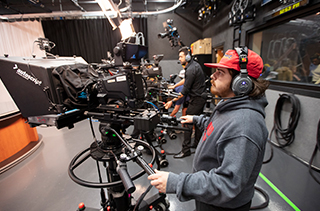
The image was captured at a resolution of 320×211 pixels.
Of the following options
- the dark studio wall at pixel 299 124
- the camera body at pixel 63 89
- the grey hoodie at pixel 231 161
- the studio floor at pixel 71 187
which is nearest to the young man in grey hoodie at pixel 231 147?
the grey hoodie at pixel 231 161

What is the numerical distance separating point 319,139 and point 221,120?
1607 mm

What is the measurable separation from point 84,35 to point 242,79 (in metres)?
7.81

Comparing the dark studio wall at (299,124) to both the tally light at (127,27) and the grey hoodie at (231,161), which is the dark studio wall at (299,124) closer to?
the grey hoodie at (231,161)

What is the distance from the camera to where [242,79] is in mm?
750

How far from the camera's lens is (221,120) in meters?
0.80

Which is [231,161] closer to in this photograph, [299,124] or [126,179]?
[126,179]

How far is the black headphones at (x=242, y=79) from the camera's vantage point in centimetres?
75

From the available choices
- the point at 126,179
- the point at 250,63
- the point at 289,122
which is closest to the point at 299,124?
the point at 289,122

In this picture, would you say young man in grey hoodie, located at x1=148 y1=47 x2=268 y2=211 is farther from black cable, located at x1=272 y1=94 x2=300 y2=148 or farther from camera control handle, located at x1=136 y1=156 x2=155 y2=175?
black cable, located at x1=272 y1=94 x2=300 y2=148

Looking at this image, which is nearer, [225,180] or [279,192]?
[225,180]

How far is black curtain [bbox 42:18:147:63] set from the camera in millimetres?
6648

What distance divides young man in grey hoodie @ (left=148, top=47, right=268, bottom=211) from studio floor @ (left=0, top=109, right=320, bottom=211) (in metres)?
1.28

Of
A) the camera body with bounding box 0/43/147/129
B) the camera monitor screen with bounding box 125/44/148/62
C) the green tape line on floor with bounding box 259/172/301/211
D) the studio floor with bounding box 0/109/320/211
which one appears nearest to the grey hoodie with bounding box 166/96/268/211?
the camera body with bounding box 0/43/147/129

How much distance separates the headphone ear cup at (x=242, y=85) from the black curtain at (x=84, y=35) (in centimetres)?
714
